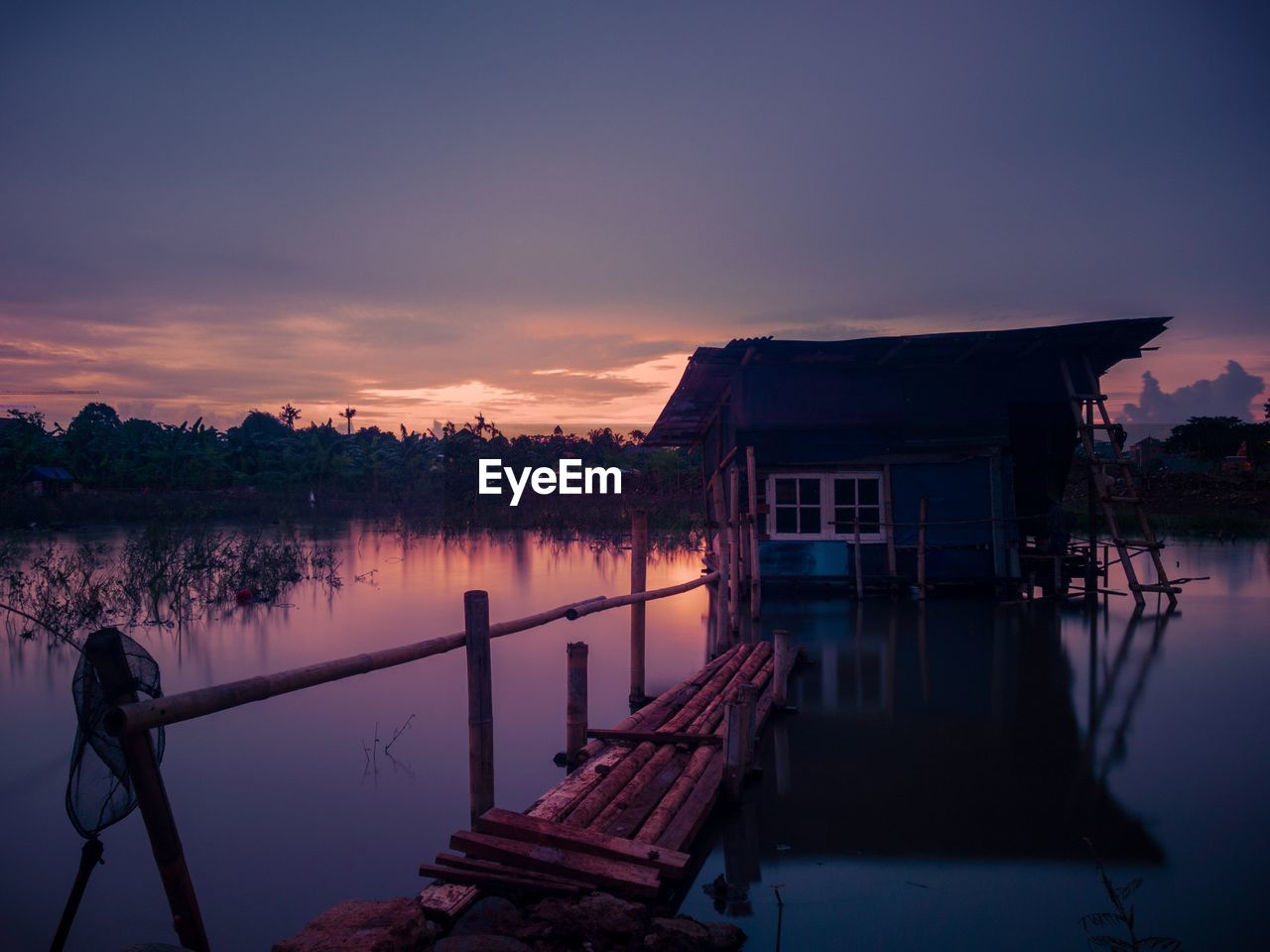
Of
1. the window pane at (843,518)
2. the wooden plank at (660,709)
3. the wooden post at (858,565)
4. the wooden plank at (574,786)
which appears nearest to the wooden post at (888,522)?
the wooden post at (858,565)

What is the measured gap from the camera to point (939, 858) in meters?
5.25

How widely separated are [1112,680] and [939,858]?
5.96m

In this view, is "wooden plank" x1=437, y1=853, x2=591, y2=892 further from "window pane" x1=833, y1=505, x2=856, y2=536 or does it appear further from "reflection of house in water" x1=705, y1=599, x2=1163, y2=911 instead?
"window pane" x1=833, y1=505, x2=856, y2=536

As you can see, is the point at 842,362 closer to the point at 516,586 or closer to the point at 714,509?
the point at 714,509

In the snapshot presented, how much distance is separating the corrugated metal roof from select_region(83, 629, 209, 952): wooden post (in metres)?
12.0

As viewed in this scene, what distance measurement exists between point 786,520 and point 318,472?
125 feet

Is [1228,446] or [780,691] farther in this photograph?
[1228,446]

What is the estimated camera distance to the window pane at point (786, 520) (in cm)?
1672

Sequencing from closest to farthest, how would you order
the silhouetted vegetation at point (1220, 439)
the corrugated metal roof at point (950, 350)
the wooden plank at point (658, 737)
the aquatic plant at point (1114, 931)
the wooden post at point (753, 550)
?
the aquatic plant at point (1114, 931) → the wooden plank at point (658, 737) → the wooden post at point (753, 550) → the corrugated metal roof at point (950, 350) → the silhouetted vegetation at point (1220, 439)

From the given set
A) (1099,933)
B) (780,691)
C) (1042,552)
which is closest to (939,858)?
(1099,933)

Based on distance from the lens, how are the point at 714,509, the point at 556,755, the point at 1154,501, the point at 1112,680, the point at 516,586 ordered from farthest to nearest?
1. the point at 1154,501
2. the point at 714,509
3. the point at 516,586
4. the point at 1112,680
5. the point at 556,755

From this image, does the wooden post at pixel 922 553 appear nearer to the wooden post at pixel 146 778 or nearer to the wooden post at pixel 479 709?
the wooden post at pixel 479 709

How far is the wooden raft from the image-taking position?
446cm

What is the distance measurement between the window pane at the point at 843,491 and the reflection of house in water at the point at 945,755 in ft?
14.4
